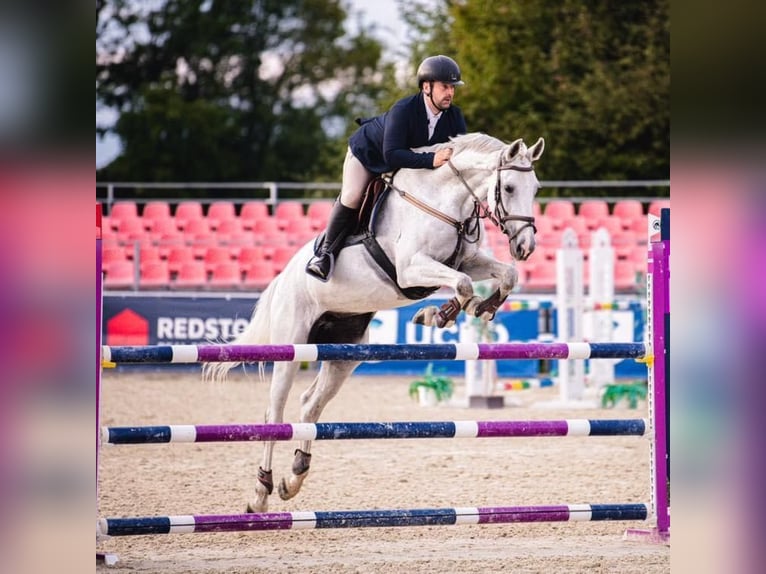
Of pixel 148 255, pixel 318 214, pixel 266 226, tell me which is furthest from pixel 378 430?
pixel 318 214

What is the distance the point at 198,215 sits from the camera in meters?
15.1

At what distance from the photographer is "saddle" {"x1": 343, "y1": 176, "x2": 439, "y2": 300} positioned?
4820 mm

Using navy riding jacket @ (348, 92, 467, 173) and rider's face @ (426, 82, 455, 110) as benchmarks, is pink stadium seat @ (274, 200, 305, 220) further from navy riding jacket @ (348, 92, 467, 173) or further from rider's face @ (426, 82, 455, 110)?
rider's face @ (426, 82, 455, 110)

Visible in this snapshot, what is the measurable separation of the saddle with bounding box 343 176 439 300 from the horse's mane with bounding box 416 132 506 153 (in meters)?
0.30

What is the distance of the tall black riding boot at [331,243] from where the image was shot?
15.9 feet

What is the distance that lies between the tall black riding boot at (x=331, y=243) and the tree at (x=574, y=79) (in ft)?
48.7

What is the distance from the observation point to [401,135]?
4.60 m

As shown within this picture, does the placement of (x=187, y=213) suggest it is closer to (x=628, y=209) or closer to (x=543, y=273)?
(x=543, y=273)

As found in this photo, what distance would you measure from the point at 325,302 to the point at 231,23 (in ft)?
77.5

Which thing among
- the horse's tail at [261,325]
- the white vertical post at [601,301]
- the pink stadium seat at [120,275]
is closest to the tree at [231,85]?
the pink stadium seat at [120,275]

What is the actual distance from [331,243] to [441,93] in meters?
0.87

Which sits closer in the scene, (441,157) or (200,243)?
(441,157)

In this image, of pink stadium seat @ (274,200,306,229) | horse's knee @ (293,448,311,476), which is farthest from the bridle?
pink stadium seat @ (274,200,306,229)
